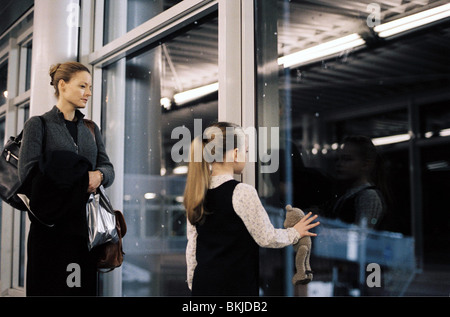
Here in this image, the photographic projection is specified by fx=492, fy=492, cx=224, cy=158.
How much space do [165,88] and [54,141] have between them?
41.0 inches

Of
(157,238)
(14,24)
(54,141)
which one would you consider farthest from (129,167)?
(14,24)

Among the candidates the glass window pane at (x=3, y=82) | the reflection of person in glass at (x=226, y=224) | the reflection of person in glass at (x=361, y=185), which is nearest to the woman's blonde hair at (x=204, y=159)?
the reflection of person in glass at (x=226, y=224)

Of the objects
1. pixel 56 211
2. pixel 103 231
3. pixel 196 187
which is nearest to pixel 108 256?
pixel 103 231

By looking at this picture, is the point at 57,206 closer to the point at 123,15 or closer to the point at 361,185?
the point at 361,185

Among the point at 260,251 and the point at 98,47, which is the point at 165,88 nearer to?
the point at 98,47

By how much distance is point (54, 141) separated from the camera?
245cm

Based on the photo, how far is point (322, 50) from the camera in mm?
2373

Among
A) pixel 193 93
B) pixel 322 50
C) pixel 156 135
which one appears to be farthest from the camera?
pixel 156 135

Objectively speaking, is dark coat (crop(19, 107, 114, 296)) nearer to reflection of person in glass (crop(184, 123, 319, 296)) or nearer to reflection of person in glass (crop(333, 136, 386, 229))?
reflection of person in glass (crop(184, 123, 319, 296))

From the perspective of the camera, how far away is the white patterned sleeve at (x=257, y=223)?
182 cm

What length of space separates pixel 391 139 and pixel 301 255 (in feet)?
2.00

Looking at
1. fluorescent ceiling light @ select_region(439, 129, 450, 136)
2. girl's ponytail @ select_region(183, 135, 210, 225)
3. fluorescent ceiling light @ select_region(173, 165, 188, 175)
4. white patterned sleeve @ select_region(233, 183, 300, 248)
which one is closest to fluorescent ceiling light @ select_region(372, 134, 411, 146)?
fluorescent ceiling light @ select_region(439, 129, 450, 136)

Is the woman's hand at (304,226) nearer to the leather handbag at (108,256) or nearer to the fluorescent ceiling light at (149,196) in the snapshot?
the leather handbag at (108,256)

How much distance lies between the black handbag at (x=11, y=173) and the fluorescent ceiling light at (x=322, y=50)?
127 centimetres
